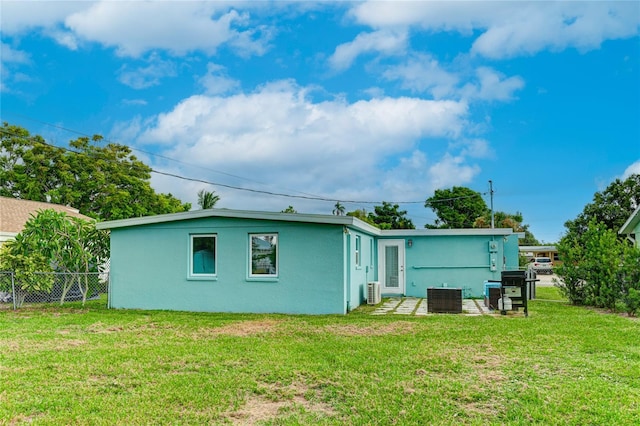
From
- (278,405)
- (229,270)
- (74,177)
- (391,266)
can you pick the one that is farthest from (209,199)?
(278,405)

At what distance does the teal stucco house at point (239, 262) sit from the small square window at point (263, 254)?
0.02 meters

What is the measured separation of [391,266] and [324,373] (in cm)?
1117

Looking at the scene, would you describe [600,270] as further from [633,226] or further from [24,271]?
[24,271]

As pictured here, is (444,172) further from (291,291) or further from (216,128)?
(291,291)

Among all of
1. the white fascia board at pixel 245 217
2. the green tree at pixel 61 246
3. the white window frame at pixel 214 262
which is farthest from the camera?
the green tree at pixel 61 246

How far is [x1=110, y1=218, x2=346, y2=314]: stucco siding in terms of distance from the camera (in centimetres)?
1123

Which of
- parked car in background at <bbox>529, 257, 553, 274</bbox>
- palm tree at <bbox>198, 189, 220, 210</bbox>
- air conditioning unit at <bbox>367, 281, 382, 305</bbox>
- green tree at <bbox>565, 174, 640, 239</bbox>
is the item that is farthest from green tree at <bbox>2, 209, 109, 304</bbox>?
parked car in background at <bbox>529, 257, 553, 274</bbox>

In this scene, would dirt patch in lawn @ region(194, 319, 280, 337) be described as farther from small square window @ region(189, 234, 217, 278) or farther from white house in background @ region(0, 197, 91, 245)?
white house in background @ region(0, 197, 91, 245)

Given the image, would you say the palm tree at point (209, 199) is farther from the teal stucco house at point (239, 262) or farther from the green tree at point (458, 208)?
the green tree at point (458, 208)

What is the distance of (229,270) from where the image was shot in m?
11.8

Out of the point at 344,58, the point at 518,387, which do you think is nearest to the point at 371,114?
the point at 344,58

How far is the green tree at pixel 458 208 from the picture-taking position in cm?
4781

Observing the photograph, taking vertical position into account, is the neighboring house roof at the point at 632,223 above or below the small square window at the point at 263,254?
above

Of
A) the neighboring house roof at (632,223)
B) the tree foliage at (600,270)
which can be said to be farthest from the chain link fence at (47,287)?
the neighboring house roof at (632,223)
